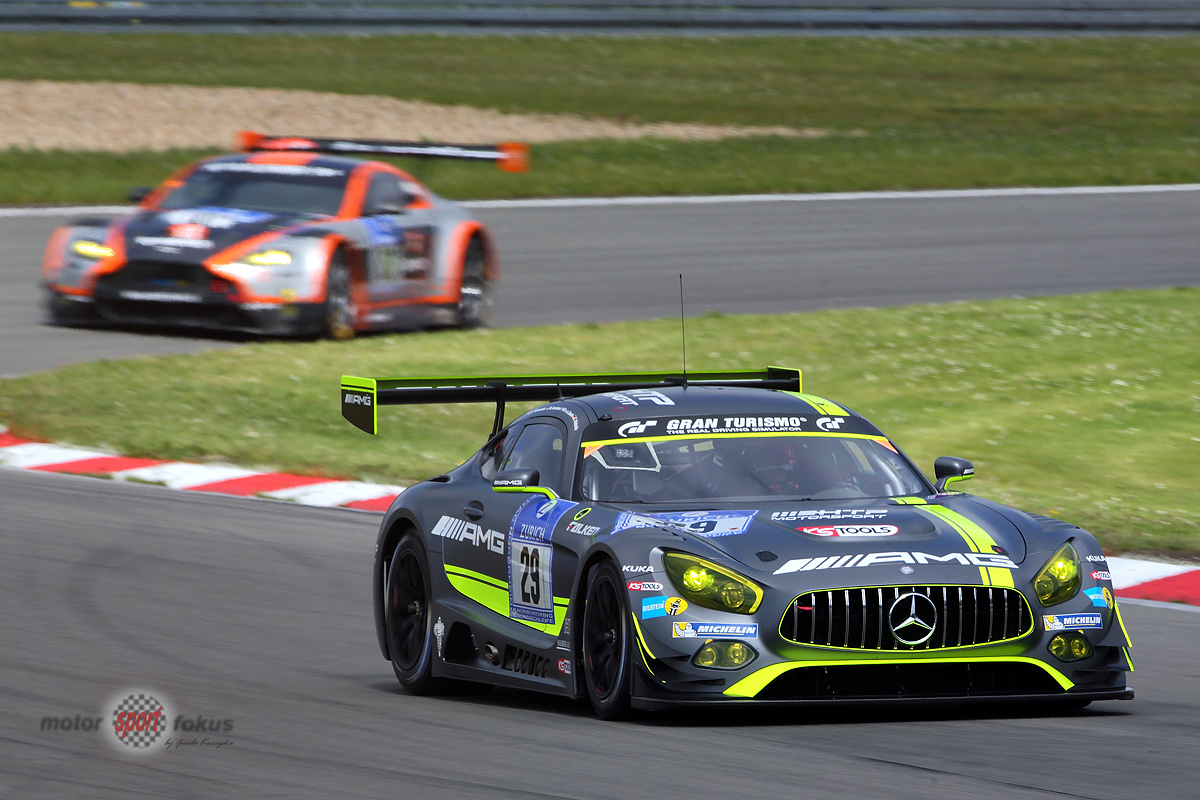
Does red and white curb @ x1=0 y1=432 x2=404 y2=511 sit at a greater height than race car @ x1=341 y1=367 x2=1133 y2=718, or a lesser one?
lesser

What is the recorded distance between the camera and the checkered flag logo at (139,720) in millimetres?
6602

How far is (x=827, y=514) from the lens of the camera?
7.01m

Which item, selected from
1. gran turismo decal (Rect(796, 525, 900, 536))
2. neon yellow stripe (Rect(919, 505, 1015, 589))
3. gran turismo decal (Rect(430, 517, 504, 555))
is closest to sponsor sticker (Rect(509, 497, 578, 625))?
gran turismo decal (Rect(430, 517, 504, 555))

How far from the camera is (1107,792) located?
219 inches

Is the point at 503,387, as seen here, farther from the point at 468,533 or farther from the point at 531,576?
the point at 531,576

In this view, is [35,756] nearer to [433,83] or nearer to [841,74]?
[433,83]

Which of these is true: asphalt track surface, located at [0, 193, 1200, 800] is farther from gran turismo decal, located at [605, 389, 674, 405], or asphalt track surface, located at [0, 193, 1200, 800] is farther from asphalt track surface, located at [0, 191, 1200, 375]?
asphalt track surface, located at [0, 191, 1200, 375]

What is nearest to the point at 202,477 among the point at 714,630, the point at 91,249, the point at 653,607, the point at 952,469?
the point at 91,249

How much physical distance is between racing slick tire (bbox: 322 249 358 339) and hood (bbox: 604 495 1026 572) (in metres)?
10.4

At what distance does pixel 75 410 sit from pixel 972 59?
29562mm

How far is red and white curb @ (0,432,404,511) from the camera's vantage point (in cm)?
1266

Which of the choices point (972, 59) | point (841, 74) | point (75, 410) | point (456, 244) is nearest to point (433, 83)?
point (841, 74)

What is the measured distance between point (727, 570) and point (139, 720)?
2043mm

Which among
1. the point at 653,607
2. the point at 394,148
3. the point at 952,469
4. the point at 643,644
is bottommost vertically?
the point at 643,644
